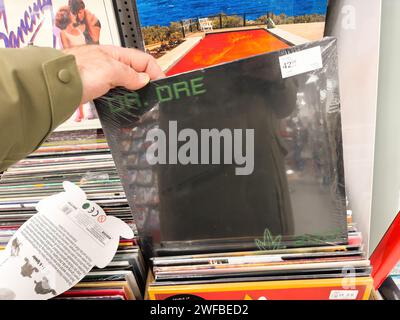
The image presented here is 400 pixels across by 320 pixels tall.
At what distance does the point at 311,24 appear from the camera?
2.82 ft

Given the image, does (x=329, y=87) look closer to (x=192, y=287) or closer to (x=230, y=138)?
(x=230, y=138)

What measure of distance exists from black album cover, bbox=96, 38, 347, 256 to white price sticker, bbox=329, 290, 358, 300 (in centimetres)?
12

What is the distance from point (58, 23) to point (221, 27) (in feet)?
1.31

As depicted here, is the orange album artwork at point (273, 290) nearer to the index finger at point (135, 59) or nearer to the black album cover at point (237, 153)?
the black album cover at point (237, 153)

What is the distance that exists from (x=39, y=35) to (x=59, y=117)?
0.32 metres

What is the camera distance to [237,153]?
0.80m

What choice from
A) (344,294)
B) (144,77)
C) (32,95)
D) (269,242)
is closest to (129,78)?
(144,77)

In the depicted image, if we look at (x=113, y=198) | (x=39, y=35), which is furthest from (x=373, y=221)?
(x=39, y=35)

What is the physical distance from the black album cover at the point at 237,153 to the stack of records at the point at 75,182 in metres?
0.08

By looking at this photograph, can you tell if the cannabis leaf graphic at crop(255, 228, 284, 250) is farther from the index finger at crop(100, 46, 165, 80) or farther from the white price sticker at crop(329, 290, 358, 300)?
the index finger at crop(100, 46, 165, 80)

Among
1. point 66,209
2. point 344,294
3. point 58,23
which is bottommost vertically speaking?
point 344,294

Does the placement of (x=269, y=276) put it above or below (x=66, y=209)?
below

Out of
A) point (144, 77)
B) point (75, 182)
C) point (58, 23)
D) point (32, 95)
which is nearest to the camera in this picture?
point (32, 95)

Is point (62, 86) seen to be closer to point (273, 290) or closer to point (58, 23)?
point (58, 23)
